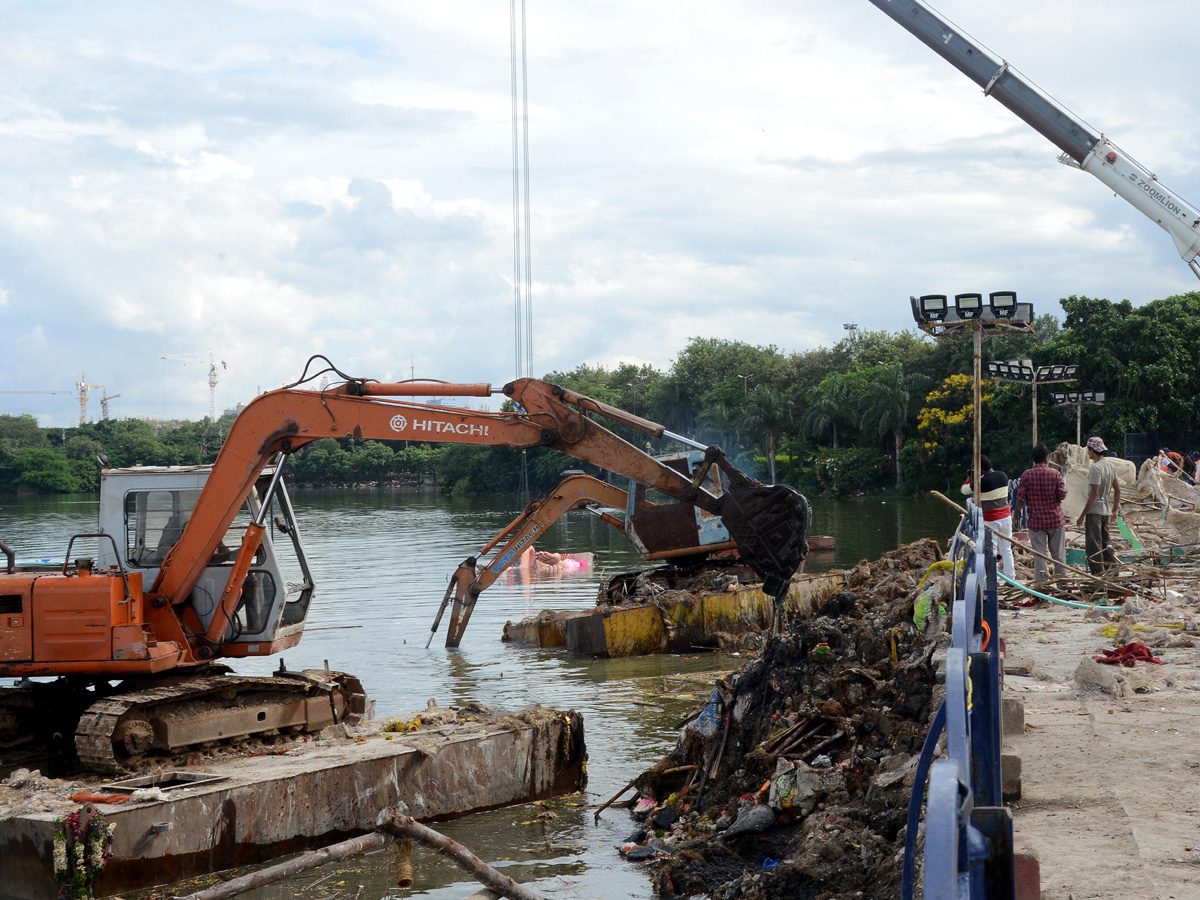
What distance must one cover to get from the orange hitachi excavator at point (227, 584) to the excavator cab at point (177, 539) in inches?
0.7

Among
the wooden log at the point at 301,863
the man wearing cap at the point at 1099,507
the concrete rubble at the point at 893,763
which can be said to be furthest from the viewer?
the man wearing cap at the point at 1099,507

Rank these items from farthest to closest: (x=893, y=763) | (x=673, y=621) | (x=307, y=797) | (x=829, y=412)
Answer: (x=829, y=412)
(x=673, y=621)
(x=307, y=797)
(x=893, y=763)

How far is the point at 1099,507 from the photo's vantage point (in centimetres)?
1511

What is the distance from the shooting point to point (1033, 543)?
14.9 m

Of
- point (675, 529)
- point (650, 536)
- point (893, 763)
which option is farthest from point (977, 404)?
point (650, 536)

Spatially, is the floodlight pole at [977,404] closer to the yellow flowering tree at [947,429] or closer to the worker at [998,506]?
the worker at [998,506]

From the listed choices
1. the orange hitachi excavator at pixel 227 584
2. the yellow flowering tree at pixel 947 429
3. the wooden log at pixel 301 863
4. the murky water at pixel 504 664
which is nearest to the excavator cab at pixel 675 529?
the murky water at pixel 504 664

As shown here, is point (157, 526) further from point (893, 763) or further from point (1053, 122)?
point (1053, 122)

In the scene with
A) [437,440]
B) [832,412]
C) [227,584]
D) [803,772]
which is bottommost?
[803,772]

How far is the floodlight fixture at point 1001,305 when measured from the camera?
13211 millimetres

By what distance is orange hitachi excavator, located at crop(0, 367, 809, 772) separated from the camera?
376 inches

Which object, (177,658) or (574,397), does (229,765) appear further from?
(574,397)

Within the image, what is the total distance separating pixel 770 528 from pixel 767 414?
2514 inches

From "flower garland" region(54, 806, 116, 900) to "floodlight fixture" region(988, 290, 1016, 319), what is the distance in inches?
418
